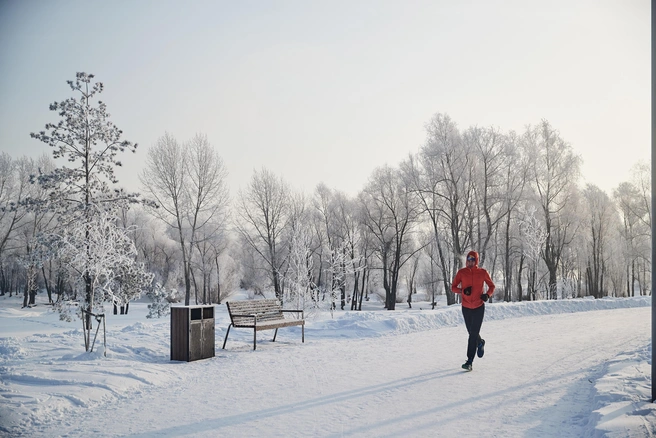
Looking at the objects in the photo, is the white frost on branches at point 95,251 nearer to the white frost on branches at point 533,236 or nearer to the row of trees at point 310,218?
the row of trees at point 310,218

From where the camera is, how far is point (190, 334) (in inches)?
378

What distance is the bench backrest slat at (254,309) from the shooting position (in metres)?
11.6

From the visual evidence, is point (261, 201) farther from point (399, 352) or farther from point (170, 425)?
point (170, 425)

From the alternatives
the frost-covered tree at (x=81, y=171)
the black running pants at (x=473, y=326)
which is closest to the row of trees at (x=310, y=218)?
the frost-covered tree at (x=81, y=171)

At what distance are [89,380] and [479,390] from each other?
5352mm

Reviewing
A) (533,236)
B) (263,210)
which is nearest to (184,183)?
(263,210)

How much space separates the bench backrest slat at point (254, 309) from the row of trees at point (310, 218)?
252cm

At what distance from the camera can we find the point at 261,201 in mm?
42188

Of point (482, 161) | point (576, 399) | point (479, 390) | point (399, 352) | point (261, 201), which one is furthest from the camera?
point (261, 201)

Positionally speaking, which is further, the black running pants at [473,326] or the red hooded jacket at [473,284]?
the red hooded jacket at [473,284]

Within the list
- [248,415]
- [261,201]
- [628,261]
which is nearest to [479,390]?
[248,415]

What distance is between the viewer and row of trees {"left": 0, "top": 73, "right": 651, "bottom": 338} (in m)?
12.2

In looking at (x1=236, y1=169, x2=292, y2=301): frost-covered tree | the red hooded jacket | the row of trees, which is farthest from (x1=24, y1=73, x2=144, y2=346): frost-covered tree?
(x1=236, y1=169, x2=292, y2=301): frost-covered tree

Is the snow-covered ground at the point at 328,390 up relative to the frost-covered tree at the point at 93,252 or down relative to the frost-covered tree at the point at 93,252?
down
